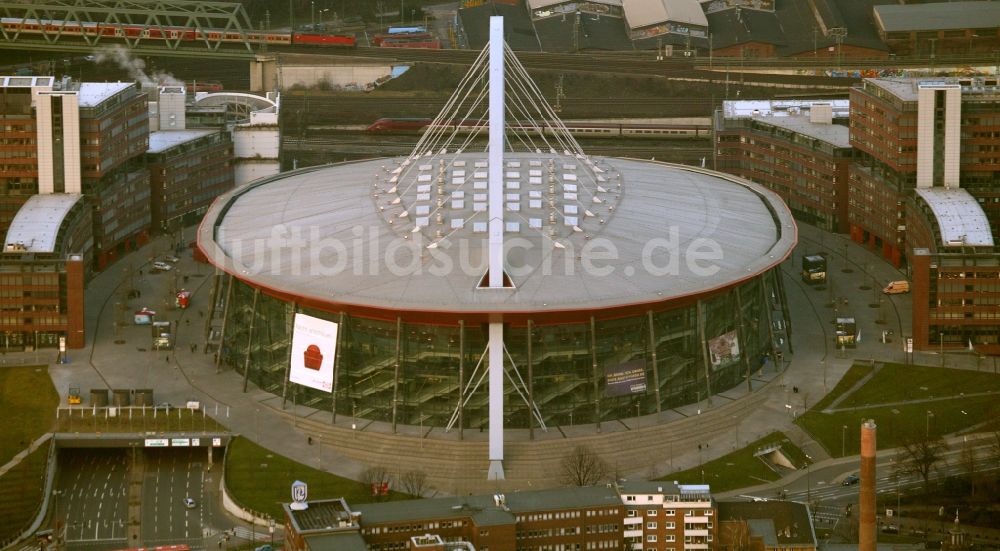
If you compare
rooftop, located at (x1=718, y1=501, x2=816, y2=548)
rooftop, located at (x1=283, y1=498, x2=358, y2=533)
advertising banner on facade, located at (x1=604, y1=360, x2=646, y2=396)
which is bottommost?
rooftop, located at (x1=718, y1=501, x2=816, y2=548)

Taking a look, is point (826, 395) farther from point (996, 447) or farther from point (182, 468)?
point (182, 468)

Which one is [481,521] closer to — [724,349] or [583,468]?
[583,468]

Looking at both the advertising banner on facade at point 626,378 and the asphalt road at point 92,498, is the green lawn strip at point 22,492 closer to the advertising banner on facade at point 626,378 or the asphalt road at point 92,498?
the asphalt road at point 92,498

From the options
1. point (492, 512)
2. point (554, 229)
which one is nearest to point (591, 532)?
point (492, 512)

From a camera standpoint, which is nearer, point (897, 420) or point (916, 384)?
point (897, 420)

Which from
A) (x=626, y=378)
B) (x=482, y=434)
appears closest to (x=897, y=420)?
(x=626, y=378)

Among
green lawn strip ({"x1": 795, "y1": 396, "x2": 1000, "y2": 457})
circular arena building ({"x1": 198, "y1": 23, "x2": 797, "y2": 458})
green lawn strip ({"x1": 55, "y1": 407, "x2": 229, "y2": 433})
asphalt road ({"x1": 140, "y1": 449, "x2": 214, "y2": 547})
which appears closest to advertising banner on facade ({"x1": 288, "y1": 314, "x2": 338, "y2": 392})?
circular arena building ({"x1": 198, "y1": 23, "x2": 797, "y2": 458})

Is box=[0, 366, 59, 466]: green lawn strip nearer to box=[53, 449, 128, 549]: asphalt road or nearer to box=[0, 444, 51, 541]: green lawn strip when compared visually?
box=[0, 444, 51, 541]: green lawn strip
